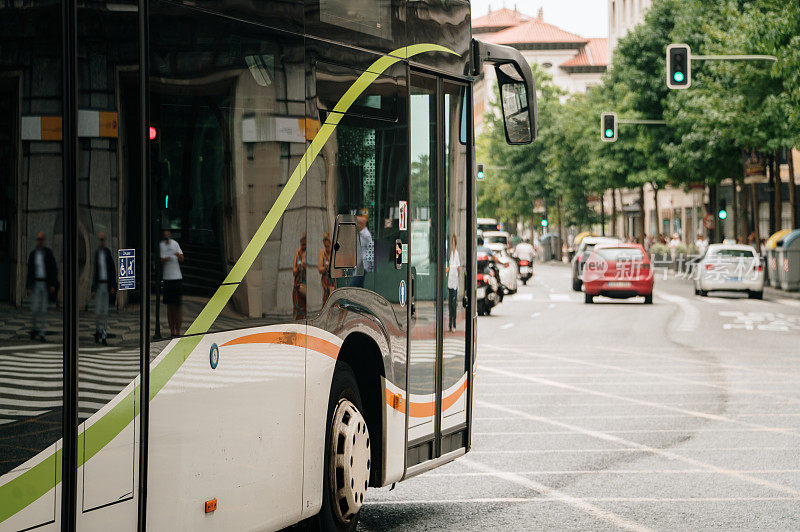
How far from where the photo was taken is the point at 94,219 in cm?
406

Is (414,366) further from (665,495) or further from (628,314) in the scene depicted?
(628,314)

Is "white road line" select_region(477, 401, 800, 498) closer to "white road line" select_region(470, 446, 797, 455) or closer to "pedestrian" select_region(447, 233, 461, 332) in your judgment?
"white road line" select_region(470, 446, 797, 455)

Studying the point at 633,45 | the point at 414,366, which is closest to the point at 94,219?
the point at 414,366

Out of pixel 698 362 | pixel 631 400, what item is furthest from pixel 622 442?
pixel 698 362

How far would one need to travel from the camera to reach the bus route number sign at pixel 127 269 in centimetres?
421

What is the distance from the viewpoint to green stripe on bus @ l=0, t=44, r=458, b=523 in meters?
3.79

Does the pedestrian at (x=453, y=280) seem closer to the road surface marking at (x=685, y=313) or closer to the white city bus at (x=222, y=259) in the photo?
the white city bus at (x=222, y=259)

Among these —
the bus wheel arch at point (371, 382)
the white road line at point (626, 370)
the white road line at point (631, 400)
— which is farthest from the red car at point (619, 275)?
the bus wheel arch at point (371, 382)

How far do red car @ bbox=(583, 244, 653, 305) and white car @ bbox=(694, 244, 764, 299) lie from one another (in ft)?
11.8

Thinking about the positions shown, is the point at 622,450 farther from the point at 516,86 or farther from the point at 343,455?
the point at 343,455

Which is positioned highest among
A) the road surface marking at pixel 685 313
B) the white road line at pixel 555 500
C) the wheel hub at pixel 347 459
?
the wheel hub at pixel 347 459

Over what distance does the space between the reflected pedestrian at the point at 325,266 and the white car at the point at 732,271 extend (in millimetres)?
30804

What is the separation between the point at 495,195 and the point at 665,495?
10342 cm

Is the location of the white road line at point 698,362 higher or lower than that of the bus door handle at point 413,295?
lower
